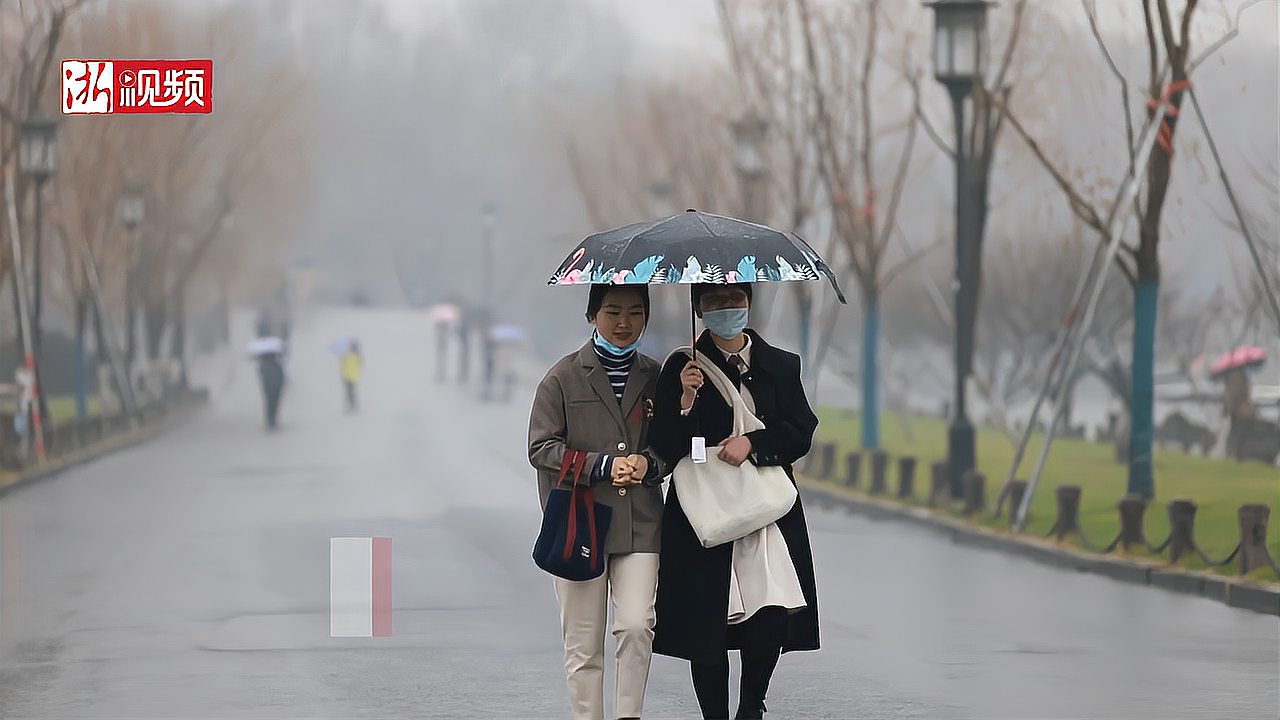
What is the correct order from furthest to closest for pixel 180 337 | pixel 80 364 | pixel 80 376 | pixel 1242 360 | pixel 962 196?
pixel 180 337 < pixel 80 364 < pixel 80 376 < pixel 1242 360 < pixel 962 196

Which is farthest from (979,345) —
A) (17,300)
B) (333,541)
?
(333,541)

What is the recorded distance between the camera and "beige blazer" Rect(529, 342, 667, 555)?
22.3 ft

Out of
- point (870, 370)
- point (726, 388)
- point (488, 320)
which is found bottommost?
point (870, 370)

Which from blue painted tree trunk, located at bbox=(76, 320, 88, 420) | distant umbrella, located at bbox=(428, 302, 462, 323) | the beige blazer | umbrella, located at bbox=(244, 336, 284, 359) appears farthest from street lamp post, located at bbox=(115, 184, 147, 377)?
the beige blazer

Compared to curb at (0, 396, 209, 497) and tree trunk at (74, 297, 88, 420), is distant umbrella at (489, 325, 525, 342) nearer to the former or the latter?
curb at (0, 396, 209, 497)

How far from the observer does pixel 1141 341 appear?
1739 cm

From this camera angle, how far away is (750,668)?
7.03 meters

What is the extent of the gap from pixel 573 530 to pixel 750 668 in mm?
822

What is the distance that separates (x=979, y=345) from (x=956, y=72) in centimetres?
2783

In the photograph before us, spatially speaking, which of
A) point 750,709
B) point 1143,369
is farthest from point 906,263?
point 750,709

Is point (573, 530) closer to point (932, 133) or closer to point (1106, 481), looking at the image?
point (932, 133)

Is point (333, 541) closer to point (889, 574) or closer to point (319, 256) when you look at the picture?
point (889, 574)

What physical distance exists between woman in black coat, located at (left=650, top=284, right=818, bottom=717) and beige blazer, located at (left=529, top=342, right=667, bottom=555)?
0.09m

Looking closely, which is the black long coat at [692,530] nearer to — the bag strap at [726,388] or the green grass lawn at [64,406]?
the bag strap at [726,388]
